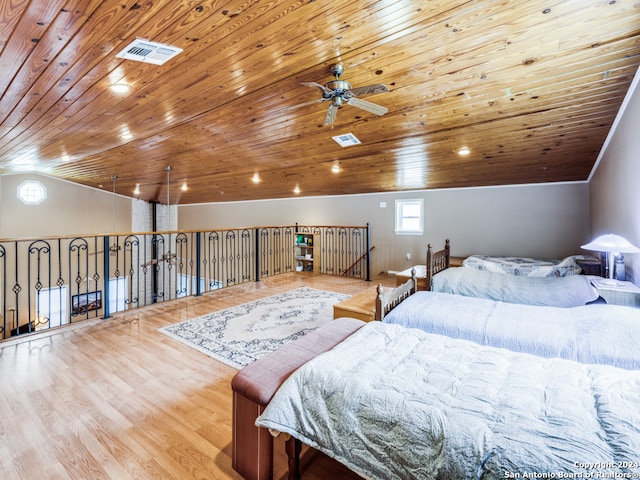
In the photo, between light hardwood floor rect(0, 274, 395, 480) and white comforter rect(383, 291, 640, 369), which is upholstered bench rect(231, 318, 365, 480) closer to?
light hardwood floor rect(0, 274, 395, 480)

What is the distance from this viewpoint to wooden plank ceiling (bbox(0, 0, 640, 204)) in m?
2.04

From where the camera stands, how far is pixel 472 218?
6.75 metres

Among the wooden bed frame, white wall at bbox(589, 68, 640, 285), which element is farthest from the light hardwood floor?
white wall at bbox(589, 68, 640, 285)

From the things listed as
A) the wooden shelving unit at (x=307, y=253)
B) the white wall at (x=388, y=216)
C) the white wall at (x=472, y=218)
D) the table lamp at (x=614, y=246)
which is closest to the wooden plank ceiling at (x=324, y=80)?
the white wall at (x=472, y=218)

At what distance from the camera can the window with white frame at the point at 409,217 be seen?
745 centimetres

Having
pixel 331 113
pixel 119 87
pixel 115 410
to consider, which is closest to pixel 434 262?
pixel 331 113

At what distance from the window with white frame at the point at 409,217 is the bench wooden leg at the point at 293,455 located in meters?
6.45

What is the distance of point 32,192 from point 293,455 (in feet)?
34.7

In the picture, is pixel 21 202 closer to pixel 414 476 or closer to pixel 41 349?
pixel 41 349

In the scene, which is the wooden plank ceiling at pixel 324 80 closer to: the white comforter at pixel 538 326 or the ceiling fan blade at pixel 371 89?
the ceiling fan blade at pixel 371 89

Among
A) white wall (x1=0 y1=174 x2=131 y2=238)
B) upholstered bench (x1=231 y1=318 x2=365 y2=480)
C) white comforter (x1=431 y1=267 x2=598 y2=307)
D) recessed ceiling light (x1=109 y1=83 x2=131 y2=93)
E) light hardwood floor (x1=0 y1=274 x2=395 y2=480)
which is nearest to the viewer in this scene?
upholstered bench (x1=231 y1=318 x2=365 y2=480)

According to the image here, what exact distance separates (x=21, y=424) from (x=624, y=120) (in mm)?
5934

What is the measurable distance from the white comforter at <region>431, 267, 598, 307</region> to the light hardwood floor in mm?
2705

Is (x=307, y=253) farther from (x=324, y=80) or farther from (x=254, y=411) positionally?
(x=254, y=411)
